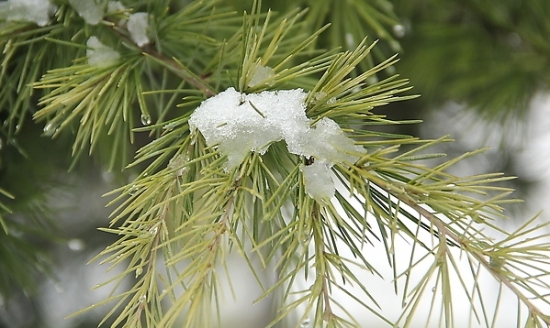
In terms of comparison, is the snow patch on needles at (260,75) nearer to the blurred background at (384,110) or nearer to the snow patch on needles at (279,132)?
the snow patch on needles at (279,132)

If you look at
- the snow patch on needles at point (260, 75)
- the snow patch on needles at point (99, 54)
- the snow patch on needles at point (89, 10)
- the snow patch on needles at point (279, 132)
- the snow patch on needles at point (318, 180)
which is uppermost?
the snow patch on needles at point (89, 10)

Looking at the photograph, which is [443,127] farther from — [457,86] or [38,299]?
[38,299]

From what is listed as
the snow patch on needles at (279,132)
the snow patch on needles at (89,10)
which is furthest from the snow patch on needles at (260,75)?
the snow patch on needles at (89,10)

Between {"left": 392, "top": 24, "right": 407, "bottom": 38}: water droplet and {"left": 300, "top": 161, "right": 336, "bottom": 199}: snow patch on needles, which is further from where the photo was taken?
{"left": 392, "top": 24, "right": 407, "bottom": 38}: water droplet

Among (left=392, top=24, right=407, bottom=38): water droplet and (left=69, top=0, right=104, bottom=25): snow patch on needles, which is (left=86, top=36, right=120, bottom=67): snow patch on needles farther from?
(left=392, top=24, right=407, bottom=38): water droplet

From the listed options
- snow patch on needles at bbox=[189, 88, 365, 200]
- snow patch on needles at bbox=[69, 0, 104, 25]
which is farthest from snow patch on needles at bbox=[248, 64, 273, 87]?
snow patch on needles at bbox=[69, 0, 104, 25]

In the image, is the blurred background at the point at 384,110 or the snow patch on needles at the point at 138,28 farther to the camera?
the blurred background at the point at 384,110
